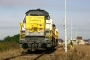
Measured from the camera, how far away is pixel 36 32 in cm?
2305

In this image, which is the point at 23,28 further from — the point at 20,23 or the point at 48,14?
the point at 48,14

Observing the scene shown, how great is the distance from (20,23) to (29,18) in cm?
113

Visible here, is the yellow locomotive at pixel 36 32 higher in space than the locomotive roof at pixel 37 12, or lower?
Answer: lower

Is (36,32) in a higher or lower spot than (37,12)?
lower

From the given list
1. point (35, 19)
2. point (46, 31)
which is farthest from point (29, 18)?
point (46, 31)

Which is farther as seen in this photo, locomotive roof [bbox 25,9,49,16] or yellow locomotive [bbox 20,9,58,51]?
locomotive roof [bbox 25,9,49,16]

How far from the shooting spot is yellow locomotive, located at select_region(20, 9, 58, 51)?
2245 centimetres

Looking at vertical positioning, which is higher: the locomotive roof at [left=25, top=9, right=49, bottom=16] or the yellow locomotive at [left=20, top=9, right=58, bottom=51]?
the locomotive roof at [left=25, top=9, right=49, bottom=16]

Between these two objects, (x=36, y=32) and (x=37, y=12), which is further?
(x=37, y=12)

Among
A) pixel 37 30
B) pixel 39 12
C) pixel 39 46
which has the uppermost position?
pixel 39 12

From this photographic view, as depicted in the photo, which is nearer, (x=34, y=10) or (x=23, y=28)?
(x=23, y=28)

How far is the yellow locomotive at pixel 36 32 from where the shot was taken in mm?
22453

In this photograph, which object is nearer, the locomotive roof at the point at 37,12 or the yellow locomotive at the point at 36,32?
the yellow locomotive at the point at 36,32

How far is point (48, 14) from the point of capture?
25375 mm
